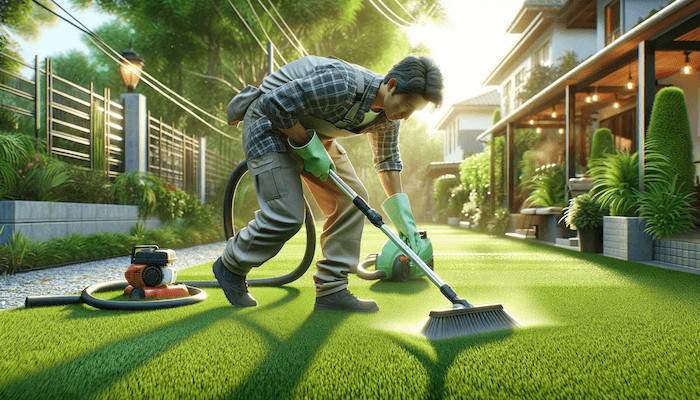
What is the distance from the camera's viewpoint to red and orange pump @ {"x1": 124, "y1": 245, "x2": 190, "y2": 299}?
3053 millimetres

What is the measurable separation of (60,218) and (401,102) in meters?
5.02

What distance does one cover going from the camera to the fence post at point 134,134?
9281mm

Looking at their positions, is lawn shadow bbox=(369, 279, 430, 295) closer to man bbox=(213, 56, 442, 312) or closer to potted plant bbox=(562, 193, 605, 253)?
man bbox=(213, 56, 442, 312)

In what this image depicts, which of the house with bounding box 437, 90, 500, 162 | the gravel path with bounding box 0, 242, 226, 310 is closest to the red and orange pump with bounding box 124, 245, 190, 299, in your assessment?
the gravel path with bounding box 0, 242, 226, 310

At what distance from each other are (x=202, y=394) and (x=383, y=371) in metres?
0.52

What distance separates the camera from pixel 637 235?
5.55m

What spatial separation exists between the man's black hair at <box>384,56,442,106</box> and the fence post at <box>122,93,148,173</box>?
771 centimetres

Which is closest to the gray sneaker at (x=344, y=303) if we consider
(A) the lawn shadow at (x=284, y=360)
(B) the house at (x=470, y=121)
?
(A) the lawn shadow at (x=284, y=360)

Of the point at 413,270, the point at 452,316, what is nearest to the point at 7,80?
the point at 413,270

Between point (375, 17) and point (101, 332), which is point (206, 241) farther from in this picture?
point (375, 17)

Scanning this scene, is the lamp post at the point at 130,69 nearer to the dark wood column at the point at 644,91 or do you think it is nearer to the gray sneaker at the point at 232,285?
the dark wood column at the point at 644,91

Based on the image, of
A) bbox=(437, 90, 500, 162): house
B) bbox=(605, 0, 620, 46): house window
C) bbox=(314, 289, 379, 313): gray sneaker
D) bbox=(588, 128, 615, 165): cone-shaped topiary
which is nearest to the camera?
bbox=(314, 289, 379, 313): gray sneaker

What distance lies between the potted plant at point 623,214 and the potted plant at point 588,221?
0.18 meters

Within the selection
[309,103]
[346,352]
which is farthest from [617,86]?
[346,352]
